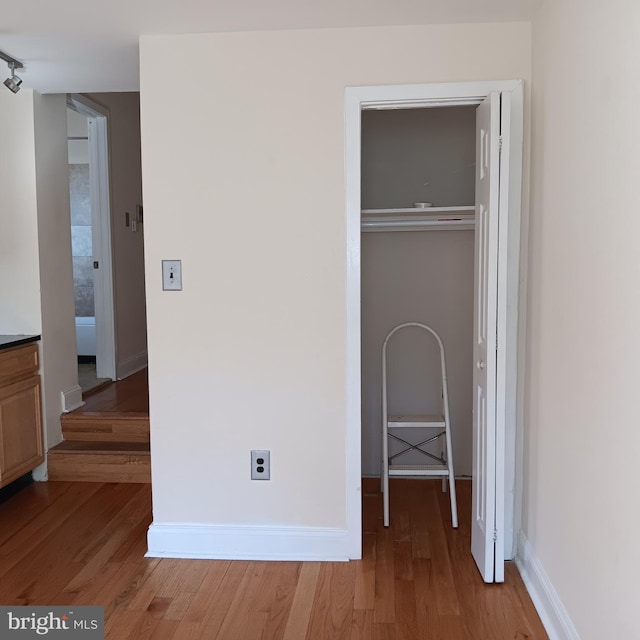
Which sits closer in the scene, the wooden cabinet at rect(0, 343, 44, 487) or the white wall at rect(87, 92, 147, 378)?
the wooden cabinet at rect(0, 343, 44, 487)

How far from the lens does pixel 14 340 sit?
134 inches

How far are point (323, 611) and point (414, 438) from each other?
152 centimetres

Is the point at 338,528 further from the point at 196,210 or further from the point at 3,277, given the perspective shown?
the point at 3,277

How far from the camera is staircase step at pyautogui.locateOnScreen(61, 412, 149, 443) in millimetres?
3879

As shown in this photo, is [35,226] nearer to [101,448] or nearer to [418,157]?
[101,448]

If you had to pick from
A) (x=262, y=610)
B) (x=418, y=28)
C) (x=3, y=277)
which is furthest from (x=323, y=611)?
(x=3, y=277)

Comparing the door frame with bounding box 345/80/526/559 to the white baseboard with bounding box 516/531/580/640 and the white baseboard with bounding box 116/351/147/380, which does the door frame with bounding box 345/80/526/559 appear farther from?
the white baseboard with bounding box 116/351/147/380

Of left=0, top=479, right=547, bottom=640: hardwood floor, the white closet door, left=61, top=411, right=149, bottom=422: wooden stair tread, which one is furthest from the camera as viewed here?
left=61, top=411, right=149, bottom=422: wooden stair tread

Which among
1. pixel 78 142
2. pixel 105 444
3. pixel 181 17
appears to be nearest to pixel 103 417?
pixel 105 444

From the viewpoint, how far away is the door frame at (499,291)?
8.14 feet

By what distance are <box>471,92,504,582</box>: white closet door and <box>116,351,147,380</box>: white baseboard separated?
324cm

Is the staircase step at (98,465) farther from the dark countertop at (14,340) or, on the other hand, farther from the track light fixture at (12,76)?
the track light fixture at (12,76)

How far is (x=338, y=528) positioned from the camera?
2768 mm

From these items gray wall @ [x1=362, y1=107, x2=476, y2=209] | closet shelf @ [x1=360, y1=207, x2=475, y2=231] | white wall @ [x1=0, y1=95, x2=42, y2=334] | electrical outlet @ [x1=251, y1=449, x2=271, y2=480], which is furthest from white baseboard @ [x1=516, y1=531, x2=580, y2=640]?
white wall @ [x1=0, y1=95, x2=42, y2=334]
